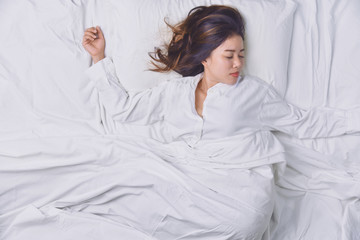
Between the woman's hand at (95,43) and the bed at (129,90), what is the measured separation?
0.09 feet

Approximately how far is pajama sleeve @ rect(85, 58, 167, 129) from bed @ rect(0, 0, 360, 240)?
0.14 feet

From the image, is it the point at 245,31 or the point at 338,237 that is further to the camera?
the point at 245,31

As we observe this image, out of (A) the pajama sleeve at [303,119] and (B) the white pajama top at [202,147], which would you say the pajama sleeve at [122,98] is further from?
(A) the pajama sleeve at [303,119]

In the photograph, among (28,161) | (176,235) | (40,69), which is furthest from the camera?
(40,69)

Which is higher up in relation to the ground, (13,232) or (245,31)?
(245,31)

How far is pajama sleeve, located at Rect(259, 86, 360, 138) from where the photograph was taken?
56.4 inches

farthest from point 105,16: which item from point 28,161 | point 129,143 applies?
point 28,161

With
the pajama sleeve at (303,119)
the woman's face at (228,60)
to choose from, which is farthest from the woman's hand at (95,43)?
the pajama sleeve at (303,119)

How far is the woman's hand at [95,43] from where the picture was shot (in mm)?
1505

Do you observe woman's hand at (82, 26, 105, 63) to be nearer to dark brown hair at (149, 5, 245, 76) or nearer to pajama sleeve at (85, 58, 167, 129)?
pajama sleeve at (85, 58, 167, 129)

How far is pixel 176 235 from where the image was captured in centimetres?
130

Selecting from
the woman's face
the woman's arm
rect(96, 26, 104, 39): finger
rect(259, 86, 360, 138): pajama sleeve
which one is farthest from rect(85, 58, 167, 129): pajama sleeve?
rect(259, 86, 360, 138): pajama sleeve

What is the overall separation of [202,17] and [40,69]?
63 cm

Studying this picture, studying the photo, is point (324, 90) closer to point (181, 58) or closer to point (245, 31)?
point (245, 31)
